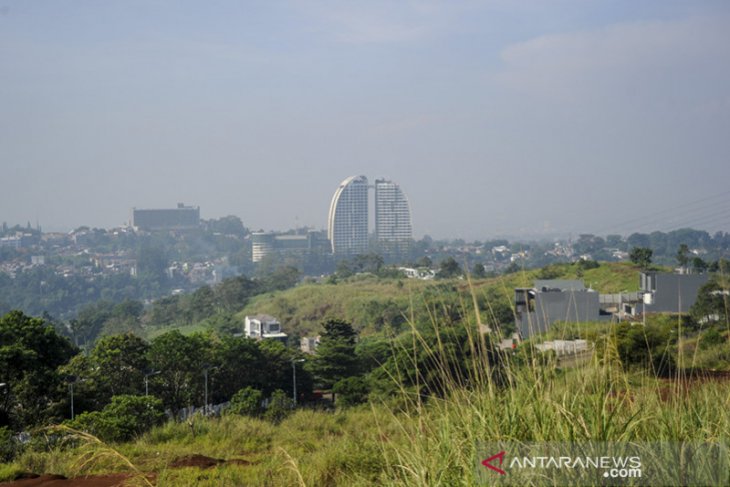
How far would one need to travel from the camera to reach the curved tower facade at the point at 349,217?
9762cm

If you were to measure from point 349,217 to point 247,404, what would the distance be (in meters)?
89.2

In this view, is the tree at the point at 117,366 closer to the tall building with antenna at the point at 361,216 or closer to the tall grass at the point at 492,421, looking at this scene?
the tall grass at the point at 492,421

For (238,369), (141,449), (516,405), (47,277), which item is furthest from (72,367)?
(47,277)

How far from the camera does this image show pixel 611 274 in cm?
2452

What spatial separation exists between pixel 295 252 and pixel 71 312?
3286cm

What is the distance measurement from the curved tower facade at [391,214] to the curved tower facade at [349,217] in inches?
76.2

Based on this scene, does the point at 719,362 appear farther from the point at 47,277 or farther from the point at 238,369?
the point at 47,277

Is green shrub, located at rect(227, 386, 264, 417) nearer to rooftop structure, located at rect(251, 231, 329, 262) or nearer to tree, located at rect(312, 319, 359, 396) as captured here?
tree, located at rect(312, 319, 359, 396)

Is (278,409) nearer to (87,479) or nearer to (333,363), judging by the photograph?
(333,363)

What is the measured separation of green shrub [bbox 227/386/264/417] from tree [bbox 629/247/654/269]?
18.0 metres

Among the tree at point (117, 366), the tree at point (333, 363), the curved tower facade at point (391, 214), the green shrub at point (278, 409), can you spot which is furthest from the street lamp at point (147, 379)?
the curved tower facade at point (391, 214)

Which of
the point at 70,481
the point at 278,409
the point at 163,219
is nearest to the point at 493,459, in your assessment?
the point at 70,481

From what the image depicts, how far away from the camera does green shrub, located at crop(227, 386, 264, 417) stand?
9462 mm

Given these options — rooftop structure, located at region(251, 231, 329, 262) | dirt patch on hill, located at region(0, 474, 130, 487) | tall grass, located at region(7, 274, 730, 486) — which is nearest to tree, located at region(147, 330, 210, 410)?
tall grass, located at region(7, 274, 730, 486)
